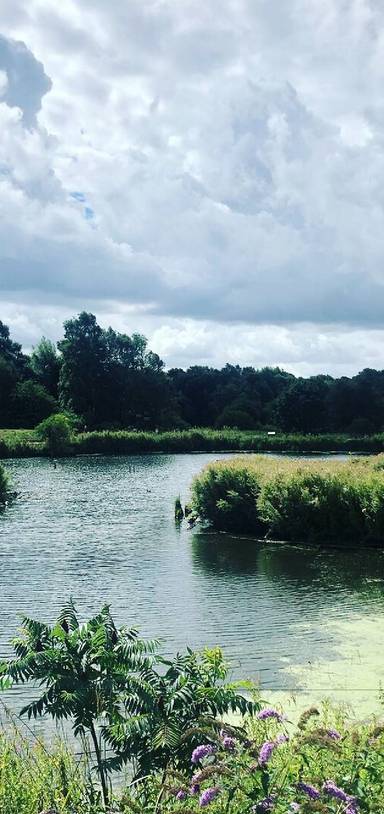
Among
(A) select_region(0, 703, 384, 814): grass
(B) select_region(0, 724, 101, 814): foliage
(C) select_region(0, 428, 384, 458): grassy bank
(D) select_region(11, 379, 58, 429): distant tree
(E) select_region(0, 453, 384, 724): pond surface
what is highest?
(D) select_region(11, 379, 58, 429): distant tree

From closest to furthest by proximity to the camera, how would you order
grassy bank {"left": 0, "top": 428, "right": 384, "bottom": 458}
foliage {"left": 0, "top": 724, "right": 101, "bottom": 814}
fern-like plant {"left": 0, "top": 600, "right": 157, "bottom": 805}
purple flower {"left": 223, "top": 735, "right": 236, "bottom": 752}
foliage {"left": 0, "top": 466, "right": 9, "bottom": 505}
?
purple flower {"left": 223, "top": 735, "right": 236, "bottom": 752} → foliage {"left": 0, "top": 724, "right": 101, "bottom": 814} → fern-like plant {"left": 0, "top": 600, "right": 157, "bottom": 805} → foliage {"left": 0, "top": 466, "right": 9, "bottom": 505} → grassy bank {"left": 0, "top": 428, "right": 384, "bottom": 458}

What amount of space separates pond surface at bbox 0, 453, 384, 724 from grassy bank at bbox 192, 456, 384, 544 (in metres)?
0.93

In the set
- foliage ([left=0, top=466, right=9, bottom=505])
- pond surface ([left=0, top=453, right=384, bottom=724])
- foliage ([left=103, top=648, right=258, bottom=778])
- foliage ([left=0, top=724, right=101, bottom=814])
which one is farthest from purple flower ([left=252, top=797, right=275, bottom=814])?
foliage ([left=0, top=466, right=9, bottom=505])

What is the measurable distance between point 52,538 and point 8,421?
79.5m

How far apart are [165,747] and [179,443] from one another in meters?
78.7

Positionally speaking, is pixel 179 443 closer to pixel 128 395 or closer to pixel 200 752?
pixel 128 395

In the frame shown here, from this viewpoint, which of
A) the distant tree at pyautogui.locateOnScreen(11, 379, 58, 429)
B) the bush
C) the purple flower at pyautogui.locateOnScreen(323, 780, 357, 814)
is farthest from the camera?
the distant tree at pyautogui.locateOnScreen(11, 379, 58, 429)

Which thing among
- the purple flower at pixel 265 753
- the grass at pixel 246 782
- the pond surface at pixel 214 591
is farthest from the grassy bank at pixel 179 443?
the purple flower at pixel 265 753

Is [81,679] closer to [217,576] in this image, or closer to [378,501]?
[217,576]

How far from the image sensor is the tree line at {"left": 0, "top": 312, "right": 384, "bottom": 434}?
349ft

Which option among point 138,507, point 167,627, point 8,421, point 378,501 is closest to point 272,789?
point 167,627

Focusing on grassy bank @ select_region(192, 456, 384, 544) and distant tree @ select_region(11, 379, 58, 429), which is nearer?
grassy bank @ select_region(192, 456, 384, 544)

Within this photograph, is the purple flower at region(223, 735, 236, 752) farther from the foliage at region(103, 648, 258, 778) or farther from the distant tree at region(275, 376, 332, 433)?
the distant tree at region(275, 376, 332, 433)

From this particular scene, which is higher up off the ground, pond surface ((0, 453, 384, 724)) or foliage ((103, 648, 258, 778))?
foliage ((103, 648, 258, 778))
